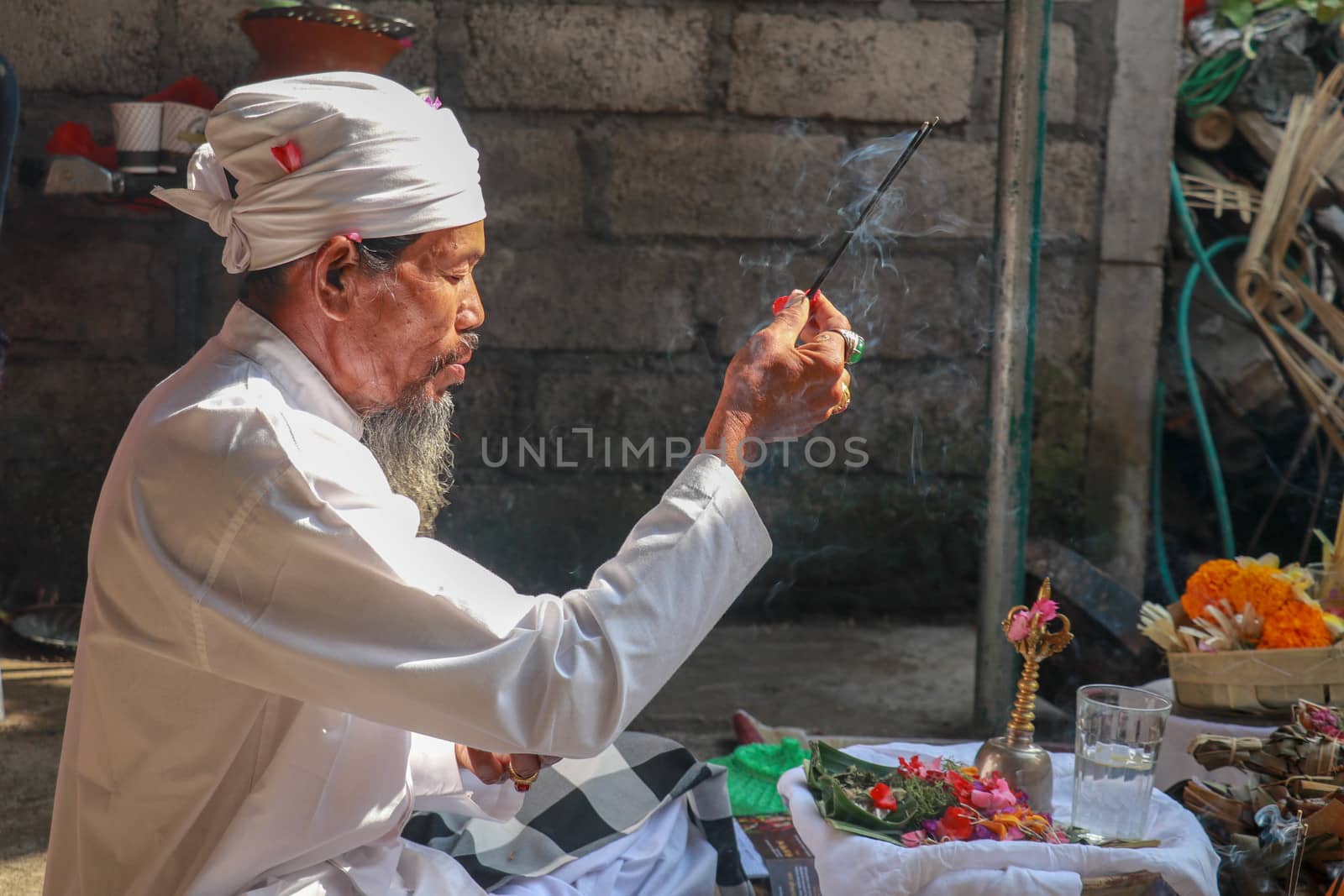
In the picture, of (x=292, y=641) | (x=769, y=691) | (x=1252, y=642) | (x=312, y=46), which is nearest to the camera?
(x=292, y=641)

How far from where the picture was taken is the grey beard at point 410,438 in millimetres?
2117

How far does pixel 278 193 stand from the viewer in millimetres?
1865

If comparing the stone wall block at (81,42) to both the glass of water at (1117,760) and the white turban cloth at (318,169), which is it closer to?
the white turban cloth at (318,169)

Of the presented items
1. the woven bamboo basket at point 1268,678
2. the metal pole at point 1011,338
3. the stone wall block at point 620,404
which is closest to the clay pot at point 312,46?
the stone wall block at point 620,404

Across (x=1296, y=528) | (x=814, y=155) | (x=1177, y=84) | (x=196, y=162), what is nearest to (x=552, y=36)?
(x=814, y=155)

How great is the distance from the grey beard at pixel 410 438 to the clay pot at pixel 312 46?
2597mm

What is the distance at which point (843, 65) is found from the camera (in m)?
5.34

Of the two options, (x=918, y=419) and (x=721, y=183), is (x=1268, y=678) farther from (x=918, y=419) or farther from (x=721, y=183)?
(x=721, y=183)

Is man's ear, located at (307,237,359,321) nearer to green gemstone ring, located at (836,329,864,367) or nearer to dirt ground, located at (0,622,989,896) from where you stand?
green gemstone ring, located at (836,329,864,367)

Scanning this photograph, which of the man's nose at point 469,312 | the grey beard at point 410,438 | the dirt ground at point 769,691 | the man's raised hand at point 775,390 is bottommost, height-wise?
the dirt ground at point 769,691

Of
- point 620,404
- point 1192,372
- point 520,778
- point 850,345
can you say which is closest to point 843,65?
point 620,404

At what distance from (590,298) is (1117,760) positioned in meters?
3.48

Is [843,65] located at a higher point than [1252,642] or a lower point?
higher

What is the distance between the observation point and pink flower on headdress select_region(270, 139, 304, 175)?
186 cm
